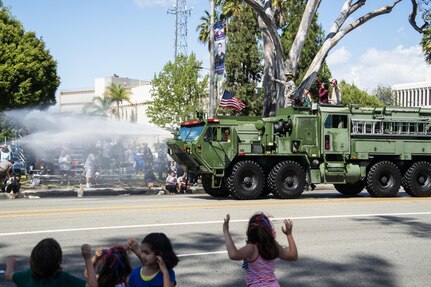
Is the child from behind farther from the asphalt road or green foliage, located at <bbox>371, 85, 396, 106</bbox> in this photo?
green foliage, located at <bbox>371, 85, 396, 106</bbox>

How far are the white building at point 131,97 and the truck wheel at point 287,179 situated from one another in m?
46.1

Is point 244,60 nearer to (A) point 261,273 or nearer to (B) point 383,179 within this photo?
(B) point 383,179

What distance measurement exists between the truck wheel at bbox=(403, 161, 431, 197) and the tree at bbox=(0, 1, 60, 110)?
30757 mm

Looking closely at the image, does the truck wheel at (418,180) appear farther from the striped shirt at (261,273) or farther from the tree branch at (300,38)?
the striped shirt at (261,273)

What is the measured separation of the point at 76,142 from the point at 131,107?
71617 mm

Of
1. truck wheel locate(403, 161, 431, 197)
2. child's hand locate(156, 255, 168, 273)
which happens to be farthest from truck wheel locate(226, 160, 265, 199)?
child's hand locate(156, 255, 168, 273)

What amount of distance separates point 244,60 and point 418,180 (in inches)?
1152

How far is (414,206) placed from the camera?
621 inches

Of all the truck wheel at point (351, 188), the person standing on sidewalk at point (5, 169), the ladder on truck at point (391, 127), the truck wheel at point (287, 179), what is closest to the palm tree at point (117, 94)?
the person standing on sidewalk at point (5, 169)

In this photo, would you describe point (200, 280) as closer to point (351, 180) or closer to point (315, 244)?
point (315, 244)

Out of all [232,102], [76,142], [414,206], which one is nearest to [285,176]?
[414,206]

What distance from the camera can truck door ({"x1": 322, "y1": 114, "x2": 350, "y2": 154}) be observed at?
60.3 ft

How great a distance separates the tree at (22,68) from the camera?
43000 mm

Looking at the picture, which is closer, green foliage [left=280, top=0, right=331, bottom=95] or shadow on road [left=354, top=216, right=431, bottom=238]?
shadow on road [left=354, top=216, right=431, bottom=238]
